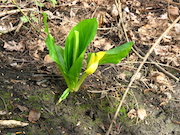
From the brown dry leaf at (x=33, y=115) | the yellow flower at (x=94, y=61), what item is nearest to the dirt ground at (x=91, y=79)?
the brown dry leaf at (x=33, y=115)

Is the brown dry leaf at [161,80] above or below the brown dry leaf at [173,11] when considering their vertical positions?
below

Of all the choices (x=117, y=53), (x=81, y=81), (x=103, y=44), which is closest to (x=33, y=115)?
(x=81, y=81)

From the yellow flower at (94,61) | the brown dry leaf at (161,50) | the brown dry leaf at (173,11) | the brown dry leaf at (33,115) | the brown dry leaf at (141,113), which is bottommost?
the brown dry leaf at (141,113)

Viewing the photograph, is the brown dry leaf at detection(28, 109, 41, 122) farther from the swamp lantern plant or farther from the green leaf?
the green leaf

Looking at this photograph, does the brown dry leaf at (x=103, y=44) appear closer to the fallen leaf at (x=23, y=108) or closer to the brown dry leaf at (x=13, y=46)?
the brown dry leaf at (x=13, y=46)

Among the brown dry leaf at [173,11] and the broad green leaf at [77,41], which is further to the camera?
the brown dry leaf at [173,11]

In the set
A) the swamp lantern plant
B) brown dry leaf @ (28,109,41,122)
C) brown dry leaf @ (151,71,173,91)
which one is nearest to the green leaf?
the swamp lantern plant

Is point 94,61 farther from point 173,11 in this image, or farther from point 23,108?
point 173,11
